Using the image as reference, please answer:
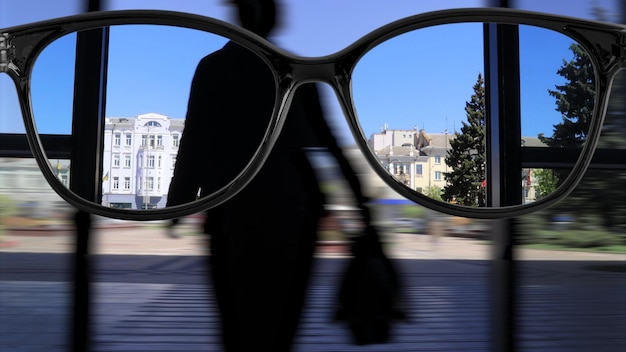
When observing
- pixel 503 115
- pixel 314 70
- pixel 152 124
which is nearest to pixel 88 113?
pixel 152 124

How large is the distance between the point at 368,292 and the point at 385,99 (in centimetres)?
18

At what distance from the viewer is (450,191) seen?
286 mm

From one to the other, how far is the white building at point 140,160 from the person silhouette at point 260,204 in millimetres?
22

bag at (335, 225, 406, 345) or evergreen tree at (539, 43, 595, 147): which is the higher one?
evergreen tree at (539, 43, 595, 147)

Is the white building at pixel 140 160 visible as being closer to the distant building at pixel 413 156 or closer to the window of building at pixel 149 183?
the window of building at pixel 149 183

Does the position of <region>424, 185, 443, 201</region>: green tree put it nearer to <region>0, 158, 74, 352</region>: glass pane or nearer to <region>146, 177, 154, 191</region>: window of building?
<region>146, 177, 154, 191</region>: window of building

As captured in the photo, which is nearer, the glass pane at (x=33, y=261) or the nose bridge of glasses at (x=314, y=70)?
the nose bridge of glasses at (x=314, y=70)

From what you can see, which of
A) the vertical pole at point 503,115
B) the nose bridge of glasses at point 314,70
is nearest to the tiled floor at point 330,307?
the vertical pole at point 503,115

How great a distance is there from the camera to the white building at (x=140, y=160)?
0.28 meters

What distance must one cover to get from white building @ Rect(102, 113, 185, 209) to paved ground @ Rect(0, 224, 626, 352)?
109mm

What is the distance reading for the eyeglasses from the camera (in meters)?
0.26

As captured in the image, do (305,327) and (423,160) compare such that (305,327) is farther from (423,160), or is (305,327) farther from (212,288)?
(423,160)

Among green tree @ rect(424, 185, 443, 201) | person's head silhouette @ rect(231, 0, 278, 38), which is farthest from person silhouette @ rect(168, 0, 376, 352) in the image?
green tree @ rect(424, 185, 443, 201)

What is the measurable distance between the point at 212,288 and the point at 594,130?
0.31 meters
